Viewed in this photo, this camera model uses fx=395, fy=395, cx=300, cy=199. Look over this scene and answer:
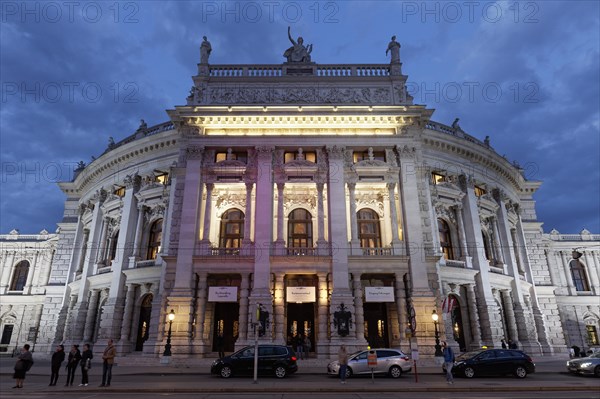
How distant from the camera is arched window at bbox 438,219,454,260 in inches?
1366

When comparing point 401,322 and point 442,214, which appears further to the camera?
point 442,214

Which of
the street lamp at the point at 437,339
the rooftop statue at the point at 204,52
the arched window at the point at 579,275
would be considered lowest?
the street lamp at the point at 437,339

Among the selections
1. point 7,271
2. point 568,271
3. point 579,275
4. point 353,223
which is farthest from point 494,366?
point 7,271

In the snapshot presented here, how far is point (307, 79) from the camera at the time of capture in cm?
3381

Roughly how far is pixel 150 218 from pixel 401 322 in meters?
23.5

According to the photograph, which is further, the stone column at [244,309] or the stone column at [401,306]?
the stone column at [401,306]

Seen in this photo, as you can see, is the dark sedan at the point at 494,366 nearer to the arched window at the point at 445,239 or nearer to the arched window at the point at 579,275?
the arched window at the point at 445,239

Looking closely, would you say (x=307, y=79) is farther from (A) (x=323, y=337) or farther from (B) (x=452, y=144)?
(A) (x=323, y=337)

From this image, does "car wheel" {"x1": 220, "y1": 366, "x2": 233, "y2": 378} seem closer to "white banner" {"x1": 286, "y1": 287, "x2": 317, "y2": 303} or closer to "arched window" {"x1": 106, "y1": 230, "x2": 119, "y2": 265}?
"white banner" {"x1": 286, "y1": 287, "x2": 317, "y2": 303}

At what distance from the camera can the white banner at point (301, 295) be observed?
28.0 m

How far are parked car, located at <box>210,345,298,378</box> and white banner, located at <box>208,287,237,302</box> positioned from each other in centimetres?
903

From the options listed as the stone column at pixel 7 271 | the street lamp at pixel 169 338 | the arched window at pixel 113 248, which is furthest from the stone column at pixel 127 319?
the stone column at pixel 7 271

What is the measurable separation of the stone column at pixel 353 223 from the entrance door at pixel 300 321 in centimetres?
542

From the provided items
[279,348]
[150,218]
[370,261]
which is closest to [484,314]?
[370,261]
